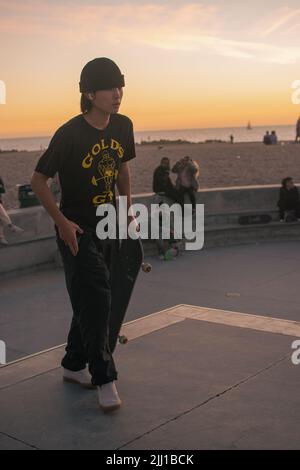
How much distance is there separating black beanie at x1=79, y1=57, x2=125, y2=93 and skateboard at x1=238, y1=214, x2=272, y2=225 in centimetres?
744

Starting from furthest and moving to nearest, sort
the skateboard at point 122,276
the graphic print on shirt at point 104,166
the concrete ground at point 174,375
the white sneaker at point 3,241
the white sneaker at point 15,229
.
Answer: the white sneaker at point 15,229
the white sneaker at point 3,241
the skateboard at point 122,276
the graphic print on shirt at point 104,166
the concrete ground at point 174,375

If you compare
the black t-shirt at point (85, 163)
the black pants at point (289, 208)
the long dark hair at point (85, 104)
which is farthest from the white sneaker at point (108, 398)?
the black pants at point (289, 208)

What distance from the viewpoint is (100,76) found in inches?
158

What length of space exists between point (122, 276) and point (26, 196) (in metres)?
5.67

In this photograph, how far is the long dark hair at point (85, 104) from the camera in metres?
4.04

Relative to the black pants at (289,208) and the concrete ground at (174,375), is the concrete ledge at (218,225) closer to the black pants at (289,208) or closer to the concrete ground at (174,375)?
the black pants at (289,208)

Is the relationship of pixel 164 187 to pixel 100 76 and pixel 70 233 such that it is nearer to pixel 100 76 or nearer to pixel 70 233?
pixel 100 76

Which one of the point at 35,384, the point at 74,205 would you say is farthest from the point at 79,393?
the point at 74,205

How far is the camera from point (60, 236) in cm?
403

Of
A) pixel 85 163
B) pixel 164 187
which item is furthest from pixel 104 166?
pixel 164 187

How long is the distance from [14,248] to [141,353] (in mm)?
4111

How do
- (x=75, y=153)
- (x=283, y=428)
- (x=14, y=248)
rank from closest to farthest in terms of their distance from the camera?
(x=283, y=428) < (x=75, y=153) < (x=14, y=248)

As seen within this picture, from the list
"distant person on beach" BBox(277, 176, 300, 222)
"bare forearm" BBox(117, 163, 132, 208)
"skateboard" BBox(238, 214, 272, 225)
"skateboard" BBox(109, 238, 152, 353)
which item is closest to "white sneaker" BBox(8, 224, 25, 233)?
"skateboard" BBox(238, 214, 272, 225)
